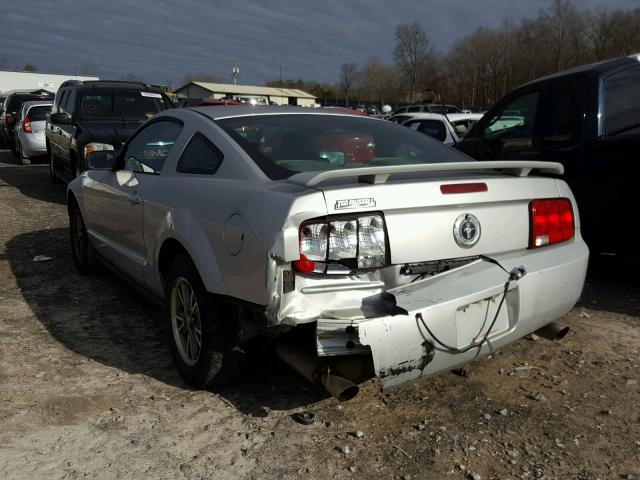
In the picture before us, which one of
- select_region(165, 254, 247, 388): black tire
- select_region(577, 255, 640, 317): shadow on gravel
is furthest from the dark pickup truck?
select_region(165, 254, 247, 388): black tire

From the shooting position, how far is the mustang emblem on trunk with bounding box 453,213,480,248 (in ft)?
9.66

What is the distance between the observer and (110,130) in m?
9.62

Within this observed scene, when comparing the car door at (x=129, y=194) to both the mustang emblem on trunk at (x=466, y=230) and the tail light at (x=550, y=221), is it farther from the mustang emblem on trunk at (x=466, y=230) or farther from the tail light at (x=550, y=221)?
the tail light at (x=550, y=221)

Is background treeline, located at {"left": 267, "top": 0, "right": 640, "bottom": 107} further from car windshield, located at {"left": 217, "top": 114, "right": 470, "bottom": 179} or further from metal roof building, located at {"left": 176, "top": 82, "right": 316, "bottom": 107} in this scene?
car windshield, located at {"left": 217, "top": 114, "right": 470, "bottom": 179}

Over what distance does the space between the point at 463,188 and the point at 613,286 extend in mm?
3076

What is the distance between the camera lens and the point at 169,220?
3.58 m

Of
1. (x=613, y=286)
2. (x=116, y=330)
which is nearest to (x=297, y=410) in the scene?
(x=116, y=330)

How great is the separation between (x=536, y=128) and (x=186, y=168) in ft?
11.4

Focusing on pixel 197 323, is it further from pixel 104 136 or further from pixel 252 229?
pixel 104 136

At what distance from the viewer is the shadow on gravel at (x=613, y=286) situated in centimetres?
483

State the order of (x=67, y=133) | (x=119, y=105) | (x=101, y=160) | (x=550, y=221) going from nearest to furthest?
1. (x=550, y=221)
2. (x=101, y=160)
3. (x=67, y=133)
4. (x=119, y=105)

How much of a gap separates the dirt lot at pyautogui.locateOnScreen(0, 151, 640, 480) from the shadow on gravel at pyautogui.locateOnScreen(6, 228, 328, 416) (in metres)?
0.02

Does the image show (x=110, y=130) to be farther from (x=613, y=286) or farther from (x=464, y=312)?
(x=464, y=312)

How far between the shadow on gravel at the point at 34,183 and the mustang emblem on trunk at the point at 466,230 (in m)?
8.84
